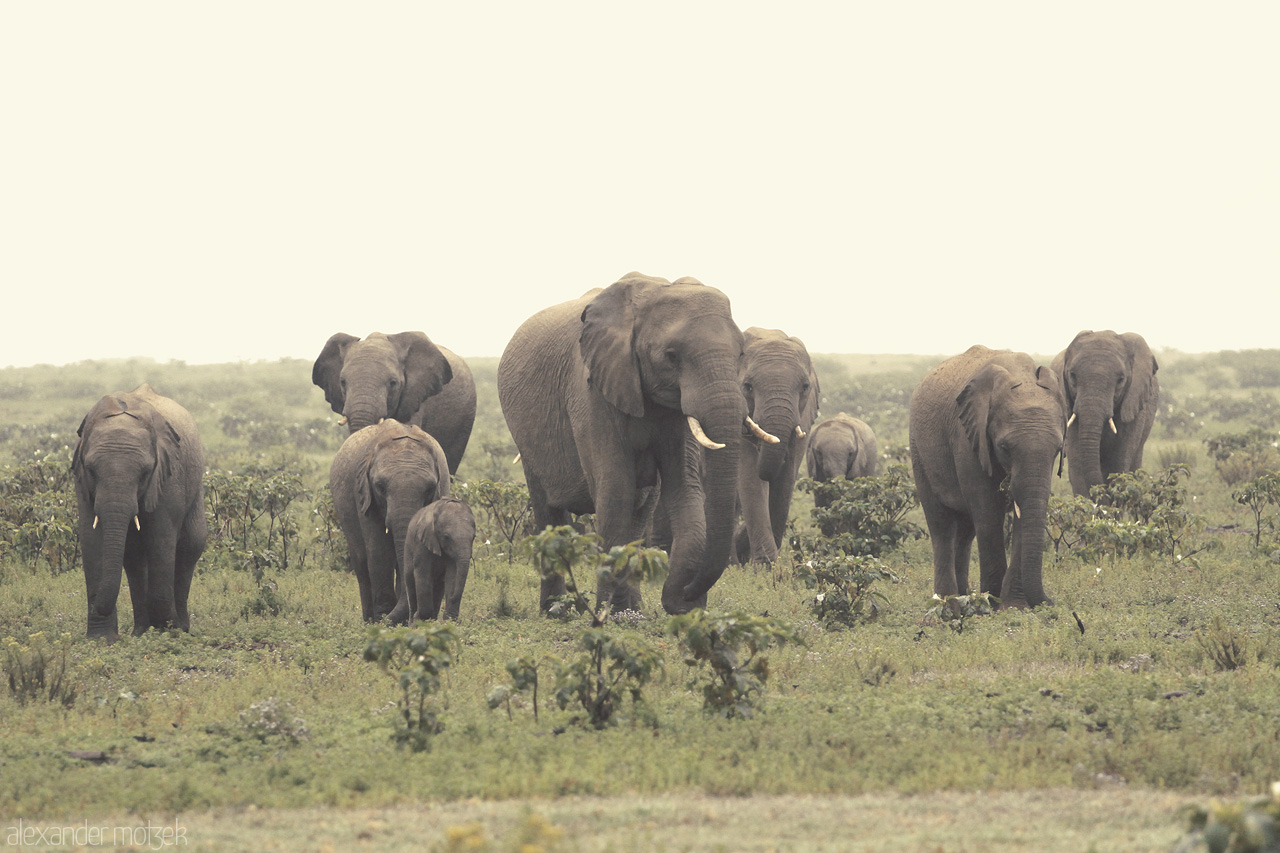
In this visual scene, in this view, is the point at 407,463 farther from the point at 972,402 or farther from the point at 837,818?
the point at 837,818

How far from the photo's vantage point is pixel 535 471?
538 inches

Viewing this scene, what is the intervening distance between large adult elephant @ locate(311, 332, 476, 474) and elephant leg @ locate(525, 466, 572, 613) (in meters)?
3.57

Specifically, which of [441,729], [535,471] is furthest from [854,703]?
[535,471]

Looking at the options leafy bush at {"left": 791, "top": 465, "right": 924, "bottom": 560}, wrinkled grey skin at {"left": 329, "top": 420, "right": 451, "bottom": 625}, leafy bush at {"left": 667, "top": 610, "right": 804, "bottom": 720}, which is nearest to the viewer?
leafy bush at {"left": 667, "top": 610, "right": 804, "bottom": 720}

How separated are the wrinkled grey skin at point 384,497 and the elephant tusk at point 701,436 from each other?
363 cm

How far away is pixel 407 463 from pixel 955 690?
6.21 metres

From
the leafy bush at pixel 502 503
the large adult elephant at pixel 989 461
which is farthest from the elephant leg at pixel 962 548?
the leafy bush at pixel 502 503

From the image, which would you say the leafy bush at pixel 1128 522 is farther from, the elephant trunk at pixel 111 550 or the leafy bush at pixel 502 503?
the elephant trunk at pixel 111 550

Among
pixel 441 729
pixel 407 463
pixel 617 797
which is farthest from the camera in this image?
pixel 407 463

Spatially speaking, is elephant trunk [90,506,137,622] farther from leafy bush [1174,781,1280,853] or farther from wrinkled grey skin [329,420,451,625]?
leafy bush [1174,781,1280,853]

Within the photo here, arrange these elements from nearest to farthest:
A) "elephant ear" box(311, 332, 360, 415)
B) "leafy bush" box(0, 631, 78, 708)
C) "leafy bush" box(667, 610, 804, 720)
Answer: "leafy bush" box(667, 610, 804, 720), "leafy bush" box(0, 631, 78, 708), "elephant ear" box(311, 332, 360, 415)

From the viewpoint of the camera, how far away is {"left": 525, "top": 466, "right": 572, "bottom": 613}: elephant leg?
13.3 m

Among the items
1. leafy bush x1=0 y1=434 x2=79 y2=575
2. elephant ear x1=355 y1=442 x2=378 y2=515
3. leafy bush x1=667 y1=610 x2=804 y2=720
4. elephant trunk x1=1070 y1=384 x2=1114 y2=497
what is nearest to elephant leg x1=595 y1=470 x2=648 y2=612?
elephant ear x1=355 y1=442 x2=378 y2=515

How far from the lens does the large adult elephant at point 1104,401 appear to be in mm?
17938
